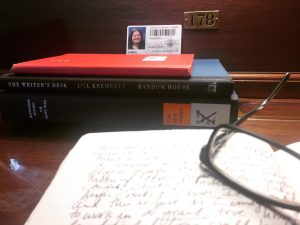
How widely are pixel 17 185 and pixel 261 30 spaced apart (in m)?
0.57

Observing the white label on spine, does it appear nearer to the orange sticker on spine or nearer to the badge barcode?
the orange sticker on spine

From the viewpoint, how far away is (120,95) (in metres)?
0.46

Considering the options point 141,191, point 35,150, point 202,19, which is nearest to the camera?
point 141,191

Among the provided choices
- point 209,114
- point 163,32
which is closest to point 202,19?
point 163,32

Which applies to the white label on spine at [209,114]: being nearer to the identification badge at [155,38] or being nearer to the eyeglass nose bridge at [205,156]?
the eyeglass nose bridge at [205,156]

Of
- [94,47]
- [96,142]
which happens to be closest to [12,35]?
[94,47]

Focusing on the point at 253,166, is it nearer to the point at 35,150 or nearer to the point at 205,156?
the point at 205,156

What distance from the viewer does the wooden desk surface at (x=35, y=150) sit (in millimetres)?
317

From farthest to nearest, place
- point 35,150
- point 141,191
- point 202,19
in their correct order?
point 202,19
point 35,150
point 141,191

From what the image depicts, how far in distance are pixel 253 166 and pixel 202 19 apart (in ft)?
1.40

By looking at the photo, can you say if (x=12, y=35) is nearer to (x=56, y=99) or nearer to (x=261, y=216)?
(x=56, y=99)

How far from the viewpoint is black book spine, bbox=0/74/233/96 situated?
44 centimetres

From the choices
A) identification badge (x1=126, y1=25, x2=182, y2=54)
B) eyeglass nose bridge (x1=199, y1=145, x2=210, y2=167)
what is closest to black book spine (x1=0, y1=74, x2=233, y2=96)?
eyeglass nose bridge (x1=199, y1=145, x2=210, y2=167)

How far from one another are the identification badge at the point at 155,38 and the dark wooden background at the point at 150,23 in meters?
0.01
